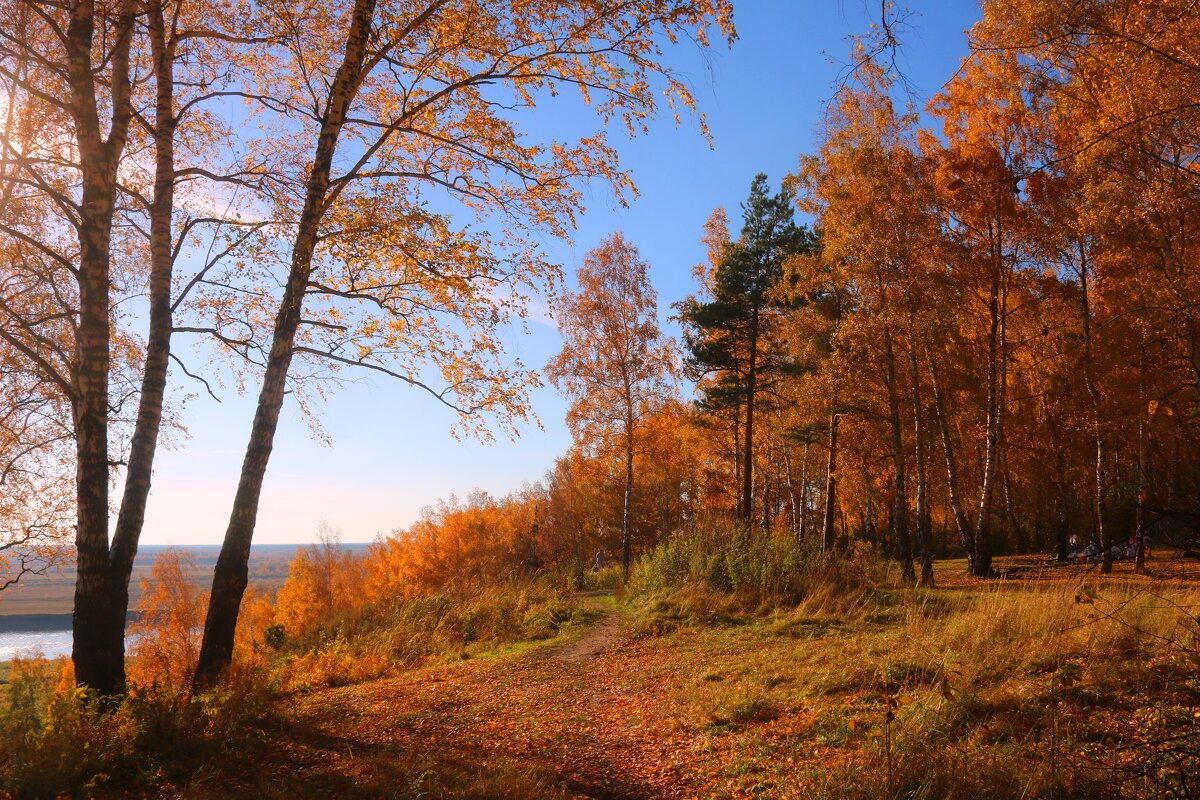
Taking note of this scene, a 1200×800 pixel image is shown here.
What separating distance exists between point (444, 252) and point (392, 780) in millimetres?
4947

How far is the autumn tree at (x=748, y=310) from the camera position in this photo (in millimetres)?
19312

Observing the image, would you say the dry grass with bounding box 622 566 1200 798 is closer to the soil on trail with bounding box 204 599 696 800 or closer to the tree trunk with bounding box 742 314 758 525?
Result: the soil on trail with bounding box 204 599 696 800

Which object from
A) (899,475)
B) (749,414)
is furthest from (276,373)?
(749,414)

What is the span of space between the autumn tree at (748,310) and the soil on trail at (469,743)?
13.0 metres

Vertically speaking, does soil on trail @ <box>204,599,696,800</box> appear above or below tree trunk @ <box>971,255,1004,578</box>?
below

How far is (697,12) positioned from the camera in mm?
6188

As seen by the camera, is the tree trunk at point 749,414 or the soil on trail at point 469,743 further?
the tree trunk at point 749,414

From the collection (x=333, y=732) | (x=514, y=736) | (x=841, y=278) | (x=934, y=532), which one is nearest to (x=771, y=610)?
(x=514, y=736)

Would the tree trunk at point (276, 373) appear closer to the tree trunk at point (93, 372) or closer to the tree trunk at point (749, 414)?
the tree trunk at point (93, 372)

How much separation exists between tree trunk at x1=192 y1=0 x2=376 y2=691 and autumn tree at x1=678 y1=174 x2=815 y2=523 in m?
14.1

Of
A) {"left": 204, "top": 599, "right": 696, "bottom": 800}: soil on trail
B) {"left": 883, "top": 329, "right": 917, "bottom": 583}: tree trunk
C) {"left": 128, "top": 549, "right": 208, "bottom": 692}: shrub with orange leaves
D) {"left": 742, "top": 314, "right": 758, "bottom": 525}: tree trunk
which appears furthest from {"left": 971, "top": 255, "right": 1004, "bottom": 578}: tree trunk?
{"left": 128, "top": 549, "right": 208, "bottom": 692}: shrub with orange leaves

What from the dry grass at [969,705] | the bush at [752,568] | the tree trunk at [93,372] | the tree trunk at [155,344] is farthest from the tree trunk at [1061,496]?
the tree trunk at [93,372]

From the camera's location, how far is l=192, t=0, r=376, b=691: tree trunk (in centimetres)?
613

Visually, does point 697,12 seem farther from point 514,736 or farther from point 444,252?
point 514,736
